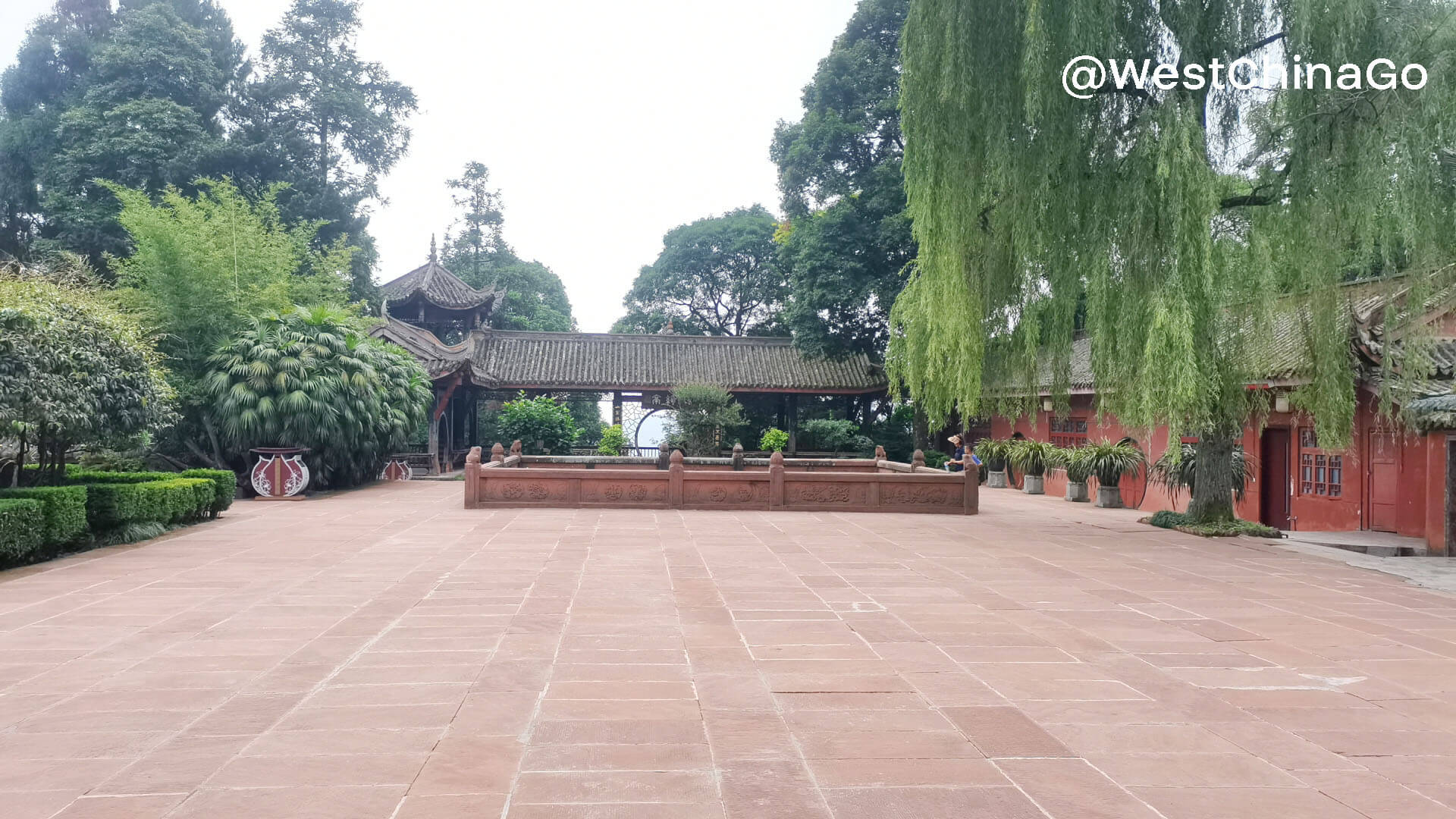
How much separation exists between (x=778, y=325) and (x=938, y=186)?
844 inches

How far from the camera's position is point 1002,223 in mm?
9797

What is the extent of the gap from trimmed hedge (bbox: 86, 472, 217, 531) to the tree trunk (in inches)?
468

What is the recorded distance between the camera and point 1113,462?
14906 mm

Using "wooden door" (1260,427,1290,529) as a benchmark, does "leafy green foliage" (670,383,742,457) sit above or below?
above

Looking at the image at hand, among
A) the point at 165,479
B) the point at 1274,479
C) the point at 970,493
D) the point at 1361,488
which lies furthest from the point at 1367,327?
the point at 165,479

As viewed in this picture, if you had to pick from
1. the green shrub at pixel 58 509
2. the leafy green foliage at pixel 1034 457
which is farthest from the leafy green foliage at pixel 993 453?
the green shrub at pixel 58 509

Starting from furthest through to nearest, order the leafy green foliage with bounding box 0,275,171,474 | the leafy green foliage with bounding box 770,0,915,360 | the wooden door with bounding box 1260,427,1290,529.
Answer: the leafy green foliage with bounding box 770,0,915,360 < the wooden door with bounding box 1260,427,1290,529 < the leafy green foliage with bounding box 0,275,171,474


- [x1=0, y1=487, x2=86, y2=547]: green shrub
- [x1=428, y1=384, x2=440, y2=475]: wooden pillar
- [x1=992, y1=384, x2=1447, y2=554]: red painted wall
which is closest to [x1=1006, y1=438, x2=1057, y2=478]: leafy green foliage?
[x1=992, y1=384, x2=1447, y2=554]: red painted wall

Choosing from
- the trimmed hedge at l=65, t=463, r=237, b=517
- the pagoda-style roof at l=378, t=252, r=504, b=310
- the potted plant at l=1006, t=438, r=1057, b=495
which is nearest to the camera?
the trimmed hedge at l=65, t=463, r=237, b=517

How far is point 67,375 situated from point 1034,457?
15.9 meters

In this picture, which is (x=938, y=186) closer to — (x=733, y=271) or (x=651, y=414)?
(x=651, y=414)

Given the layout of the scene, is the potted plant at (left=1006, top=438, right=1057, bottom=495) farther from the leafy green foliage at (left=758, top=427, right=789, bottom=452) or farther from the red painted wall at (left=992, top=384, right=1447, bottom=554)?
the leafy green foliage at (left=758, top=427, right=789, bottom=452)

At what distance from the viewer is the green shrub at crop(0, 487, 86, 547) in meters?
7.39

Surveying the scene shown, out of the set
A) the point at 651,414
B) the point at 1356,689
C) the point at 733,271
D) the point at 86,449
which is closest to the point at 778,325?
the point at 733,271
